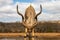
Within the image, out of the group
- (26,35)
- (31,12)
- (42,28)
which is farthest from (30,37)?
(42,28)

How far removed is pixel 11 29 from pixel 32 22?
15.0 ft

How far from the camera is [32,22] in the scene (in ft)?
36.3

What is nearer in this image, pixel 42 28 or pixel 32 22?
pixel 32 22

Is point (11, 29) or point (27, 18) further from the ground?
point (27, 18)

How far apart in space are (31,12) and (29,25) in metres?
1.08

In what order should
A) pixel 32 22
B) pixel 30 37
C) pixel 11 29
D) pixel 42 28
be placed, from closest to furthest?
pixel 30 37, pixel 32 22, pixel 11 29, pixel 42 28

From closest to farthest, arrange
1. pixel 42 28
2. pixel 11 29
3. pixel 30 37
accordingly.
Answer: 1. pixel 30 37
2. pixel 11 29
3. pixel 42 28

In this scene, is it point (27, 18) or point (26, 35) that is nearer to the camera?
point (26, 35)

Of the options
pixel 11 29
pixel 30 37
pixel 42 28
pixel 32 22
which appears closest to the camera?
pixel 30 37

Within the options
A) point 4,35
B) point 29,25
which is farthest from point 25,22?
point 4,35

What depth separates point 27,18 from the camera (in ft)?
37.1

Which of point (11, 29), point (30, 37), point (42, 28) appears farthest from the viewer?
point (42, 28)

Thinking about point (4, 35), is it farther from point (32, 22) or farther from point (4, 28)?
point (4, 28)

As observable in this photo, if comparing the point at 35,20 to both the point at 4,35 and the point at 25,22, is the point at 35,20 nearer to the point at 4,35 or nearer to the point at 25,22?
the point at 25,22
